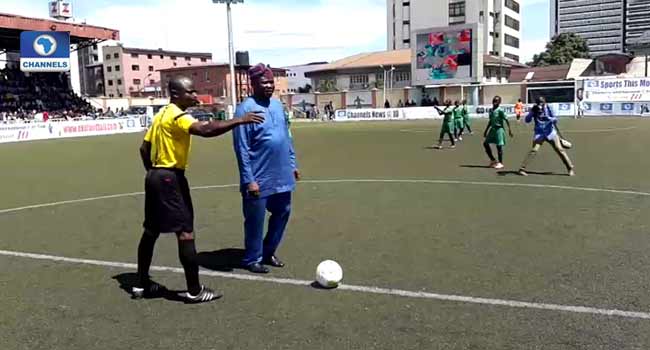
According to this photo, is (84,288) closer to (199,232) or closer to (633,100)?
(199,232)

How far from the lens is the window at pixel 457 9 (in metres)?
100

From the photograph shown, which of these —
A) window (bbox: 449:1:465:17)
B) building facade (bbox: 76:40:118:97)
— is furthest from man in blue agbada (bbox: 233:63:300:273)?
building facade (bbox: 76:40:118:97)

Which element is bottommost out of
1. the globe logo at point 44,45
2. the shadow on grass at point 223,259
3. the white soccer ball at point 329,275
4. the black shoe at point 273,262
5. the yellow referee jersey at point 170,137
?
the shadow on grass at point 223,259

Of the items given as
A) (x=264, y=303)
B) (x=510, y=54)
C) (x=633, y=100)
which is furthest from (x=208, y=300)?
(x=510, y=54)

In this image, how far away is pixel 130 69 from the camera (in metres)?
123

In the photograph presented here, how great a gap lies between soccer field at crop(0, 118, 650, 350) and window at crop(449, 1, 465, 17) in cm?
9346

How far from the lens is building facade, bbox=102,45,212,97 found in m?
121

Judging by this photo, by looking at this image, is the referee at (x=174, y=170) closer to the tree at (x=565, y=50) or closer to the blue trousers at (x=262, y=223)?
the blue trousers at (x=262, y=223)

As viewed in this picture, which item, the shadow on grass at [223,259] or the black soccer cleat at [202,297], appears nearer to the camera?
the black soccer cleat at [202,297]

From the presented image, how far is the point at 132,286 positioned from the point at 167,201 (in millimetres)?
1188

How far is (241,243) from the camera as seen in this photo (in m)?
7.25

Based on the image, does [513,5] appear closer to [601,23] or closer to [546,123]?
[601,23]

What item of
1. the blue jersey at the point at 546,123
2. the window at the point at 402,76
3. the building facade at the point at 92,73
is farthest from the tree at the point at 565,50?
the building facade at the point at 92,73

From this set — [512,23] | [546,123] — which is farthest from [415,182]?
[512,23]
